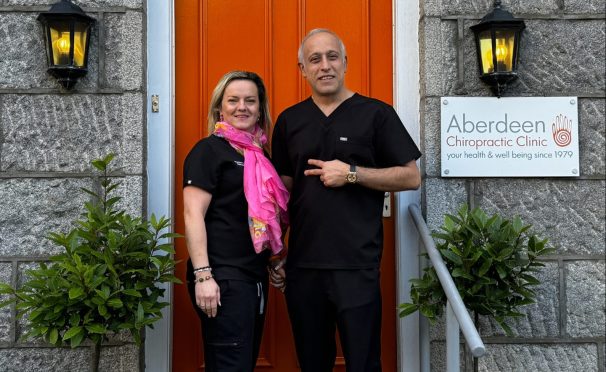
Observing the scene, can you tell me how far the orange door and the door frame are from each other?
2.9 inches

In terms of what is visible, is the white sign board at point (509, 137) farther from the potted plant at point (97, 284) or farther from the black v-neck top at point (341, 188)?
the potted plant at point (97, 284)

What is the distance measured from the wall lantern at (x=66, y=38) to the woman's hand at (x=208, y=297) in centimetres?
129

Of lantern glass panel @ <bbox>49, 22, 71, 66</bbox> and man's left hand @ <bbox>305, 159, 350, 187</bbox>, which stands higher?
lantern glass panel @ <bbox>49, 22, 71, 66</bbox>

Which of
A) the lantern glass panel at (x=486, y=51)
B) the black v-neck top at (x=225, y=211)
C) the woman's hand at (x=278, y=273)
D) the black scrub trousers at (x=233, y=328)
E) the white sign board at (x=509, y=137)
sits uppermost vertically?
the lantern glass panel at (x=486, y=51)

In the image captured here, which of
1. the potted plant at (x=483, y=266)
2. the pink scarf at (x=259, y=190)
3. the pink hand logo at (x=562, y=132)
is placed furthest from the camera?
the pink hand logo at (x=562, y=132)

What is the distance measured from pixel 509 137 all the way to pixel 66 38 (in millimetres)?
2153

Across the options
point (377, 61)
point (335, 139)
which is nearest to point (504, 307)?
point (335, 139)

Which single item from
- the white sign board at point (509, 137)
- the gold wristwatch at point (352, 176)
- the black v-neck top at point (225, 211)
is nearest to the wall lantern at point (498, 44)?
the white sign board at point (509, 137)

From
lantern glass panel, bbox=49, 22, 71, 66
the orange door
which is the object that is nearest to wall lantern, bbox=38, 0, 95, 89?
lantern glass panel, bbox=49, 22, 71, 66

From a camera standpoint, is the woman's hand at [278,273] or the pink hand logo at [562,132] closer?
the woman's hand at [278,273]

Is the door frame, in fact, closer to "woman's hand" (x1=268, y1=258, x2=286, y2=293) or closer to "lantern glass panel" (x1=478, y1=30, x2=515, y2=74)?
"lantern glass panel" (x1=478, y1=30, x2=515, y2=74)

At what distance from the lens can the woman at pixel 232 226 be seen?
281 cm

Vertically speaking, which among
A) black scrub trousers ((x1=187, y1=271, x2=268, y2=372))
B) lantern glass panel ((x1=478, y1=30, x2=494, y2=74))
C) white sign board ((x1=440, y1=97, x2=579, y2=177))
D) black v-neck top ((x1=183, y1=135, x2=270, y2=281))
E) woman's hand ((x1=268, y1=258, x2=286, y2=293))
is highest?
lantern glass panel ((x1=478, y1=30, x2=494, y2=74))

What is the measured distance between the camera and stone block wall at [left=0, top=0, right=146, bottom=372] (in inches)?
134
